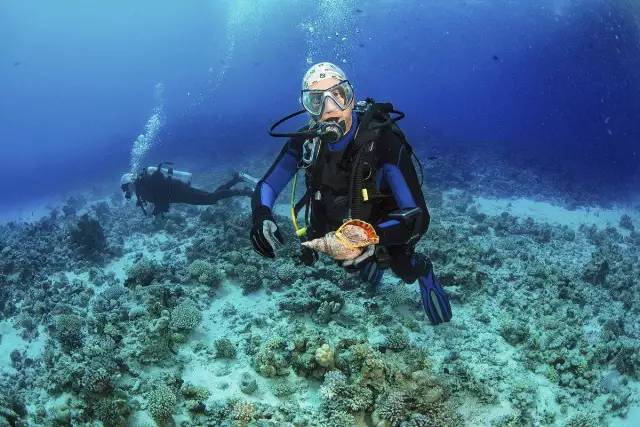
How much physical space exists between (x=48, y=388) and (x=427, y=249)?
7.69 metres

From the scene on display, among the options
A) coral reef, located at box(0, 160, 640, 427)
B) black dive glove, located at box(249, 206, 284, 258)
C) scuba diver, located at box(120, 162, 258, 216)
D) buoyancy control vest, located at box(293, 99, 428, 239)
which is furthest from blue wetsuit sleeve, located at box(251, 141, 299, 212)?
scuba diver, located at box(120, 162, 258, 216)

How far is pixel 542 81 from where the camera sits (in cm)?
9144

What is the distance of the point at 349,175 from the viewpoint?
526 cm

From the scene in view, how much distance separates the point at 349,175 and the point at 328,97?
3.25 ft

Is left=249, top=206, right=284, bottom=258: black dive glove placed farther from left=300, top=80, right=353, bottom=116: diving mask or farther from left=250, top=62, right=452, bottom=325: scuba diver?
left=300, top=80, right=353, bottom=116: diving mask

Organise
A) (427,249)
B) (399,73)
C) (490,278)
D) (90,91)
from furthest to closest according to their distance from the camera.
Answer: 1. (399,73)
2. (90,91)
3. (427,249)
4. (490,278)

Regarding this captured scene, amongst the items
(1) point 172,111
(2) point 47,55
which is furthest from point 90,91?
(1) point 172,111

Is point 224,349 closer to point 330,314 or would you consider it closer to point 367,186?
point 330,314

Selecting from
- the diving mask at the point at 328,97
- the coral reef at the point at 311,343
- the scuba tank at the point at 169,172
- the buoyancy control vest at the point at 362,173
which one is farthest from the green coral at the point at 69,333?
the scuba tank at the point at 169,172

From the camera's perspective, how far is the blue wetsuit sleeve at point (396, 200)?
186 inches

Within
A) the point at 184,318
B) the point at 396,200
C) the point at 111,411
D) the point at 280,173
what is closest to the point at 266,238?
the point at 280,173

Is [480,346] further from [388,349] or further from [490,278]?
[490,278]

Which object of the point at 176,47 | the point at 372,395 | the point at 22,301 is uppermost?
the point at 176,47

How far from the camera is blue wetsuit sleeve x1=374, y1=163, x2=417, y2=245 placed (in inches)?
186
